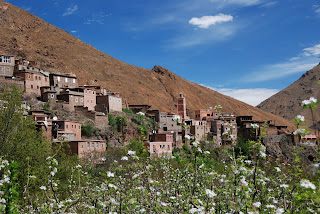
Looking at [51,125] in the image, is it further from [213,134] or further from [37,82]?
[213,134]

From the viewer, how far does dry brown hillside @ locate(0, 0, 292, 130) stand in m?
69.0

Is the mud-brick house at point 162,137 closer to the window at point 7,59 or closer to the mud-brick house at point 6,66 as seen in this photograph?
the mud-brick house at point 6,66

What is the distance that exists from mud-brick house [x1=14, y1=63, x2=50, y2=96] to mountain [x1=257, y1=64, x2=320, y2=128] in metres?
76.1

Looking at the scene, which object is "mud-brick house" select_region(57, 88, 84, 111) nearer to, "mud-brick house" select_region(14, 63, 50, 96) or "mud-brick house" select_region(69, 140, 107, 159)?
"mud-brick house" select_region(14, 63, 50, 96)

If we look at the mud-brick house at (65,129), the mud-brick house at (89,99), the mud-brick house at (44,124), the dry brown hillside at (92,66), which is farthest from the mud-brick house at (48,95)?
the dry brown hillside at (92,66)

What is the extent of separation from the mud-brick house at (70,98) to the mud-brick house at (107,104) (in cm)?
252

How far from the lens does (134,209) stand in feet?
18.5

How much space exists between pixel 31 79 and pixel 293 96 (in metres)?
90.5

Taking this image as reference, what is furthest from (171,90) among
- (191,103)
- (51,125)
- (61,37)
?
(51,125)

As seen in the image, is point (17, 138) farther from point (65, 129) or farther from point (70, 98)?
point (70, 98)

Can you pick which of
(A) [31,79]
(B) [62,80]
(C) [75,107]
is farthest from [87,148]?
(B) [62,80]

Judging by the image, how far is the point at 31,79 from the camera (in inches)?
1474

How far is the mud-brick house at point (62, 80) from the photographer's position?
4030cm

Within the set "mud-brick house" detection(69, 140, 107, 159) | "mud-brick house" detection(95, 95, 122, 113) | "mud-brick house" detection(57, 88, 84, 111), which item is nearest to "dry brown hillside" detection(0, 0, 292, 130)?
"mud-brick house" detection(95, 95, 122, 113)
